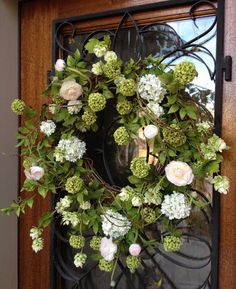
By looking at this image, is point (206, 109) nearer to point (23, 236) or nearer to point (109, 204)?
point (109, 204)

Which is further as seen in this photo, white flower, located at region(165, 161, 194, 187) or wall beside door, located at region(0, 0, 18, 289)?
wall beside door, located at region(0, 0, 18, 289)

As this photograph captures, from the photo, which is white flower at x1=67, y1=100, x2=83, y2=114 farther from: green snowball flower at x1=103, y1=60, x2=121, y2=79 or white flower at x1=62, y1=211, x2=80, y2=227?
white flower at x1=62, y1=211, x2=80, y2=227

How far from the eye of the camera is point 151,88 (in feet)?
3.00

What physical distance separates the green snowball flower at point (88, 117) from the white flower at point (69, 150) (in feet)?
0.23

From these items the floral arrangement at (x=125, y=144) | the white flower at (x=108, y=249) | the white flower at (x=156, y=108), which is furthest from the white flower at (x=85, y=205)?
the white flower at (x=156, y=108)

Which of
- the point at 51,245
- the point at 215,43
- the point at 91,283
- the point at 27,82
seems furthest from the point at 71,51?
the point at 91,283

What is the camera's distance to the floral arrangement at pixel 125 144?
2.96 ft

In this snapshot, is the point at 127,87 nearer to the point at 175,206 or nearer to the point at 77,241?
the point at 175,206

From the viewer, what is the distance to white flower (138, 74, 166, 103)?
0.91 meters

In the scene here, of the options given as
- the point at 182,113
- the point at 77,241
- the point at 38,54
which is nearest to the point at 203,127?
the point at 182,113

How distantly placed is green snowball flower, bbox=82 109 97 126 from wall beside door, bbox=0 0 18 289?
36 centimetres

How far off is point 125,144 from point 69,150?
0.17m

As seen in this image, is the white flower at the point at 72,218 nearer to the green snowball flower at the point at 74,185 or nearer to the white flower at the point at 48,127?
the green snowball flower at the point at 74,185

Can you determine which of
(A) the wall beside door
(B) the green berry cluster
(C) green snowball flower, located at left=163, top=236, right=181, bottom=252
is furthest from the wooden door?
(C) green snowball flower, located at left=163, top=236, right=181, bottom=252
